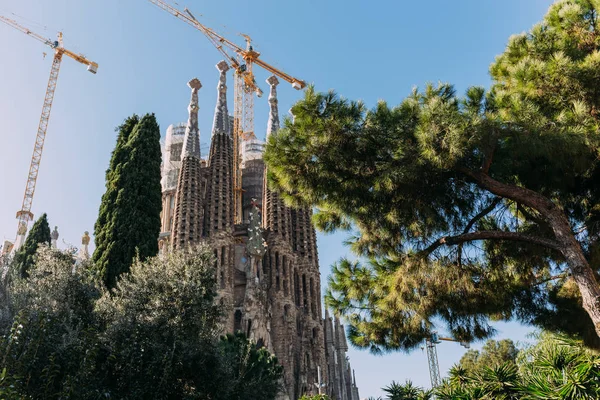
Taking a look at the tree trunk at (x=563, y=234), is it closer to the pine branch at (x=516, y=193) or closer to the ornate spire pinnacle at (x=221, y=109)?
the pine branch at (x=516, y=193)

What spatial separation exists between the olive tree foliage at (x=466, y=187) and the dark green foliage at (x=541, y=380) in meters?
1.08

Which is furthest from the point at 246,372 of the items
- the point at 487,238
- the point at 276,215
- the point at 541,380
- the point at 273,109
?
the point at 273,109

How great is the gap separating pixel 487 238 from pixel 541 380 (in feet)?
6.98

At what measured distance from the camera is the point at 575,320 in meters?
8.37

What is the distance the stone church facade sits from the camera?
2872 cm

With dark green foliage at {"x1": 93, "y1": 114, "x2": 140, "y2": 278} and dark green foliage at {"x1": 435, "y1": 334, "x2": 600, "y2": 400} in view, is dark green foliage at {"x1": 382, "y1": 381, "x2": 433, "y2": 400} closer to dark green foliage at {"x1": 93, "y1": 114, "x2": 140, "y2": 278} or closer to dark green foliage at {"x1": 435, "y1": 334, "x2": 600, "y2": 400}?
dark green foliage at {"x1": 435, "y1": 334, "x2": 600, "y2": 400}

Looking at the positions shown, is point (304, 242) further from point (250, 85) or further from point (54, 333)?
point (54, 333)

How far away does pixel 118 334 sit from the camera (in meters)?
9.32

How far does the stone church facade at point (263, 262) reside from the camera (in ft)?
94.2

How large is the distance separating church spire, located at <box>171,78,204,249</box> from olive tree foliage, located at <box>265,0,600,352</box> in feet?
67.6

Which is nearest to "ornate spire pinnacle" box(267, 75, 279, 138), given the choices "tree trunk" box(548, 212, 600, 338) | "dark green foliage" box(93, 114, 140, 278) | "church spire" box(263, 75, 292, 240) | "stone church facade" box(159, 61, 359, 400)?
"stone church facade" box(159, 61, 359, 400)

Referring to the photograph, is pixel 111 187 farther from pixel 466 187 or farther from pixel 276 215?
pixel 276 215

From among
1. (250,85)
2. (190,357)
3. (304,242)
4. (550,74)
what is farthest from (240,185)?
(550,74)

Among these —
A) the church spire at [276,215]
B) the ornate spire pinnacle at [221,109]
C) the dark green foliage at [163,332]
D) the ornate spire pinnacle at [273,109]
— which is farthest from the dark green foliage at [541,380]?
the ornate spire pinnacle at [273,109]
